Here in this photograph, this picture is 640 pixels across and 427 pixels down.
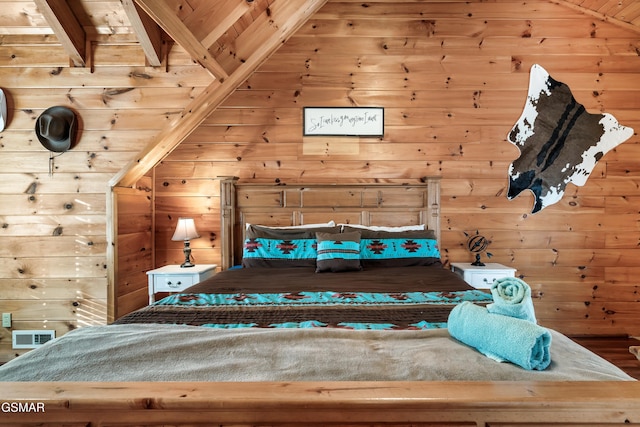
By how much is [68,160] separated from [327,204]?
1967 mm

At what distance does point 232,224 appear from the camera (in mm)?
2865

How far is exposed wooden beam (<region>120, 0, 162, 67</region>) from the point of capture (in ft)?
6.47

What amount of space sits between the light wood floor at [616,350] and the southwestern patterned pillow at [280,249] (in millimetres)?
2231

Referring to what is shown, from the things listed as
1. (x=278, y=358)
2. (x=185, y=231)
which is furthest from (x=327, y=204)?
(x=278, y=358)

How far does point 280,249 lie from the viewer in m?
2.48

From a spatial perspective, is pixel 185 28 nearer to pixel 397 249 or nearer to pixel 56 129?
pixel 56 129

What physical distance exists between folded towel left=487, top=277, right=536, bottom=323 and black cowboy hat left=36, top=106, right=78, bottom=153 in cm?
276

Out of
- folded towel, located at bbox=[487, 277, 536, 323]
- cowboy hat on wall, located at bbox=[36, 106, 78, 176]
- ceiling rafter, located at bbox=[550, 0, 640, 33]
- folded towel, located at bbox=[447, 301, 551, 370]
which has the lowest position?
folded towel, located at bbox=[447, 301, 551, 370]

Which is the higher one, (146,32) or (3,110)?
(146,32)

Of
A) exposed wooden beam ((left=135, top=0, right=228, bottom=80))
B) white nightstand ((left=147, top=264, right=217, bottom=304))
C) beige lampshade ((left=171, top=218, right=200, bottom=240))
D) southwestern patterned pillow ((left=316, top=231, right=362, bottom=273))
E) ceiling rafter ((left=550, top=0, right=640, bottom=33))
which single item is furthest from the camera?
ceiling rafter ((left=550, top=0, right=640, bottom=33))

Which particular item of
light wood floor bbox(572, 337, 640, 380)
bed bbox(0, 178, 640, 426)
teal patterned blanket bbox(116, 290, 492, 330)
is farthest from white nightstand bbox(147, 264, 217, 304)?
light wood floor bbox(572, 337, 640, 380)

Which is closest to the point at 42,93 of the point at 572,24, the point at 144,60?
the point at 144,60

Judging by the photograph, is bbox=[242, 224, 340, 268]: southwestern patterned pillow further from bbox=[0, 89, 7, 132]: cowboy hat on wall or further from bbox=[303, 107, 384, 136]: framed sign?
bbox=[0, 89, 7, 132]: cowboy hat on wall

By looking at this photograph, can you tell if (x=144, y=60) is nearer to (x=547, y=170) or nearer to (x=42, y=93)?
(x=42, y=93)
